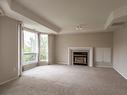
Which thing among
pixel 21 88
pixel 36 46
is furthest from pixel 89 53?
pixel 21 88

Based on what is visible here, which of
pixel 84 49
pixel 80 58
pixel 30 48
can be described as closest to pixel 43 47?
pixel 30 48

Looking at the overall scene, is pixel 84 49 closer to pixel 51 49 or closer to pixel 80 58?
pixel 80 58

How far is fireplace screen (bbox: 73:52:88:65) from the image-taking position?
7438mm

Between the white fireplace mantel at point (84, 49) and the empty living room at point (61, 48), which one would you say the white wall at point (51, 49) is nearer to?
the empty living room at point (61, 48)

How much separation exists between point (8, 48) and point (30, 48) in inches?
108

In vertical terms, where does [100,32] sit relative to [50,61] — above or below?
above

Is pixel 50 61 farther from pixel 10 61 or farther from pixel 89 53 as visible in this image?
pixel 10 61

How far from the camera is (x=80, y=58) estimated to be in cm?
756

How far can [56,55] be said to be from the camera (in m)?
8.20

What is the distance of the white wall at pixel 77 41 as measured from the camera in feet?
22.8

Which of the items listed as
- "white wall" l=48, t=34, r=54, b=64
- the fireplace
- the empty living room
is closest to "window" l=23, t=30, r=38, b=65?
the empty living room

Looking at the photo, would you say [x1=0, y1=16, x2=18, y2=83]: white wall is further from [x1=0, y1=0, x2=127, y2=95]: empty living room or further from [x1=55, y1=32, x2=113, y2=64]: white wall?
[x1=55, y1=32, x2=113, y2=64]: white wall

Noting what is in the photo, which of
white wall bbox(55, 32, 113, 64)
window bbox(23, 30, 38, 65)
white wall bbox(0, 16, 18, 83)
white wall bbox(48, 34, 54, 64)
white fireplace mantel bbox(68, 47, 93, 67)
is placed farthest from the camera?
white wall bbox(48, 34, 54, 64)

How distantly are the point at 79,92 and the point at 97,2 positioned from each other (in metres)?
2.52
